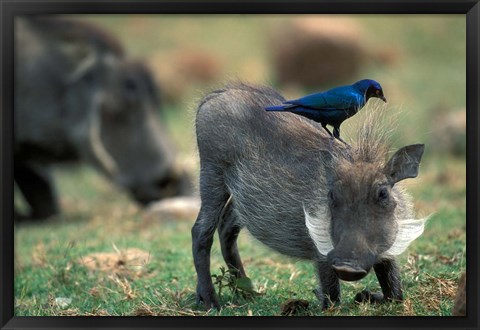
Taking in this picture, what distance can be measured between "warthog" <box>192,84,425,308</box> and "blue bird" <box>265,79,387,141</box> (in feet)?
0.62

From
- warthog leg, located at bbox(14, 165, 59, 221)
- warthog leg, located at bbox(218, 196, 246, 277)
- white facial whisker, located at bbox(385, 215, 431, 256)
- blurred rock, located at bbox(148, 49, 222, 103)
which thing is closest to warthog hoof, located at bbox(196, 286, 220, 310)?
warthog leg, located at bbox(218, 196, 246, 277)

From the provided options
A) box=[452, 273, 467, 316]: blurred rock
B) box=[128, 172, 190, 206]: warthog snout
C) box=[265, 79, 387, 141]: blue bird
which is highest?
box=[265, 79, 387, 141]: blue bird

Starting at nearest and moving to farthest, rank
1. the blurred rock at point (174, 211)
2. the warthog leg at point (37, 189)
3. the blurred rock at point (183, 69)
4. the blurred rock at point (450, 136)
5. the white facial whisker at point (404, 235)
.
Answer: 1. the white facial whisker at point (404, 235)
2. the blurred rock at point (174, 211)
3. the warthog leg at point (37, 189)
4. the blurred rock at point (450, 136)
5. the blurred rock at point (183, 69)

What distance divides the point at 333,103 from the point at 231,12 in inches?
24.9

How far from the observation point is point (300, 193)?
4.16 meters

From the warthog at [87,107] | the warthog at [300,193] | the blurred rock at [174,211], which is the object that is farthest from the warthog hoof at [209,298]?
the warthog at [87,107]

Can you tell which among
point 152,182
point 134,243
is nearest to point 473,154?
point 134,243

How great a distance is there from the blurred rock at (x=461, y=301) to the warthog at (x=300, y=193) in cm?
29

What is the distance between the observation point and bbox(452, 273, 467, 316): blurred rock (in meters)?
3.82

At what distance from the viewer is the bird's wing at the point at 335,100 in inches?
152

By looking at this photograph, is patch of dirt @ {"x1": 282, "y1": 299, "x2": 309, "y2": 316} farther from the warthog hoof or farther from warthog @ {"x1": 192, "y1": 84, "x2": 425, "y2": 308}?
the warthog hoof

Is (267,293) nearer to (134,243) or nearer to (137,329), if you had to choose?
(137,329)

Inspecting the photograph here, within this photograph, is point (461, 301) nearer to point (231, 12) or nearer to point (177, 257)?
point (231, 12)

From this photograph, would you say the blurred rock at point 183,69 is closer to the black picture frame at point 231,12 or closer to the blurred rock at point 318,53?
the blurred rock at point 318,53
